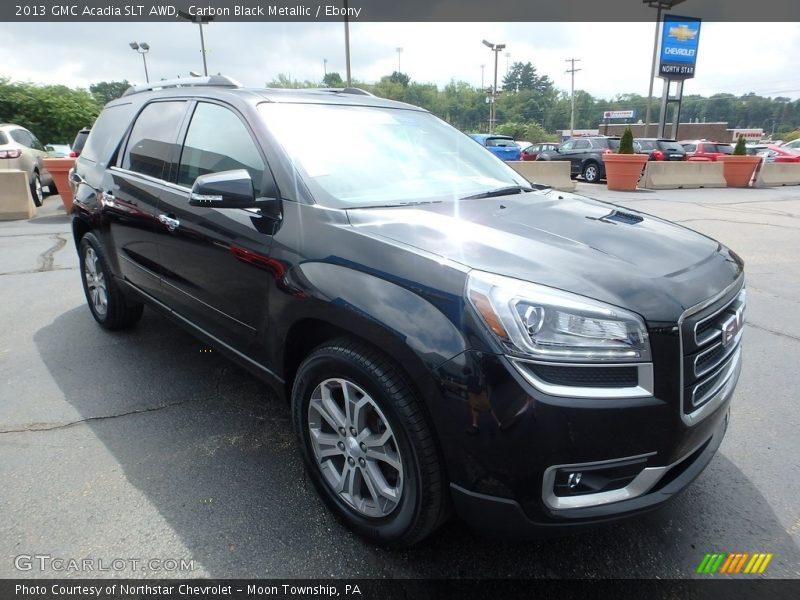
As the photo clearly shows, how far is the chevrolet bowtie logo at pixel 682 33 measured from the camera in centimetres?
2584

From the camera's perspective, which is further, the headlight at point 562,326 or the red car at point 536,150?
the red car at point 536,150

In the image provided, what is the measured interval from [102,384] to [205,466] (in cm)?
133

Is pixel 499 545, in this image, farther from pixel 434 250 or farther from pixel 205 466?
pixel 205 466

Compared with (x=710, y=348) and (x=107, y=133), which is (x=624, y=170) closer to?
(x=107, y=133)

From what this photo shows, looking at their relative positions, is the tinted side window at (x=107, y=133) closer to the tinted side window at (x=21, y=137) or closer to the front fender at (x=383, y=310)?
the front fender at (x=383, y=310)

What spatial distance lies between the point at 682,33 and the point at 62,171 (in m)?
28.0

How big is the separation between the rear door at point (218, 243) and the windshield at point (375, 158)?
0.67ft

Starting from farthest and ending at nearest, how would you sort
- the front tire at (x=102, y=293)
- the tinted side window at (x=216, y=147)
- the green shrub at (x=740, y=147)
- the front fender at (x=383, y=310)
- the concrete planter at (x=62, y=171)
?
1. the green shrub at (x=740, y=147)
2. the concrete planter at (x=62, y=171)
3. the front tire at (x=102, y=293)
4. the tinted side window at (x=216, y=147)
5. the front fender at (x=383, y=310)

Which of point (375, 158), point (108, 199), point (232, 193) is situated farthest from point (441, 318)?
point (108, 199)

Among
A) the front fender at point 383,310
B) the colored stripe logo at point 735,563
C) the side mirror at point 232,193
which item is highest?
A: the side mirror at point 232,193

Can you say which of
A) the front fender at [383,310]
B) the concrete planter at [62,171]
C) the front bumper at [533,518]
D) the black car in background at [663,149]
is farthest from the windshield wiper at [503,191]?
the black car in background at [663,149]

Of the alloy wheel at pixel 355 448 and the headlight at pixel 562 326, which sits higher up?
the headlight at pixel 562 326

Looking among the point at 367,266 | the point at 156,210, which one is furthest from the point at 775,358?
the point at 156,210

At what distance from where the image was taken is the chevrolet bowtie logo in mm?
25844
